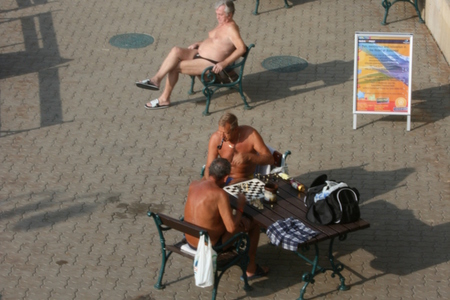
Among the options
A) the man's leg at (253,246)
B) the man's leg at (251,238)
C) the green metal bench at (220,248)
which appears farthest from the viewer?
the man's leg at (253,246)

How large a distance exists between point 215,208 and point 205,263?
0.55 metres

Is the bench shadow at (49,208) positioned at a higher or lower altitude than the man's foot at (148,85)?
lower

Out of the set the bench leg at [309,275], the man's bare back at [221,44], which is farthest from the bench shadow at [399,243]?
the man's bare back at [221,44]

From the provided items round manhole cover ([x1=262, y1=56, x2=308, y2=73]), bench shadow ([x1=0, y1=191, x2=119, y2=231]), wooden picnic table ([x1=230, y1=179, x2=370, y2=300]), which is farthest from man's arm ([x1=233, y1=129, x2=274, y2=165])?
round manhole cover ([x1=262, y1=56, x2=308, y2=73])

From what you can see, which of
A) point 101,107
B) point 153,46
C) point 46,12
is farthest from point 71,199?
point 46,12

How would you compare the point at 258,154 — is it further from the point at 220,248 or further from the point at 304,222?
the point at 220,248

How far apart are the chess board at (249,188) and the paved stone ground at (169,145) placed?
30.0 inches

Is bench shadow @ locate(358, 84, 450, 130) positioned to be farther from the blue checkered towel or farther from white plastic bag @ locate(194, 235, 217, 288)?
white plastic bag @ locate(194, 235, 217, 288)

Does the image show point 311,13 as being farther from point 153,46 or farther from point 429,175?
point 429,175

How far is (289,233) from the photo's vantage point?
8.10m

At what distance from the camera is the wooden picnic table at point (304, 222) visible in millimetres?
8156

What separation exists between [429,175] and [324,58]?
3858mm

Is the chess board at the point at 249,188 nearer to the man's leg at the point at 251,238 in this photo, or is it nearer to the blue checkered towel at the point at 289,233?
the man's leg at the point at 251,238

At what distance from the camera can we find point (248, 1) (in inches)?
634
